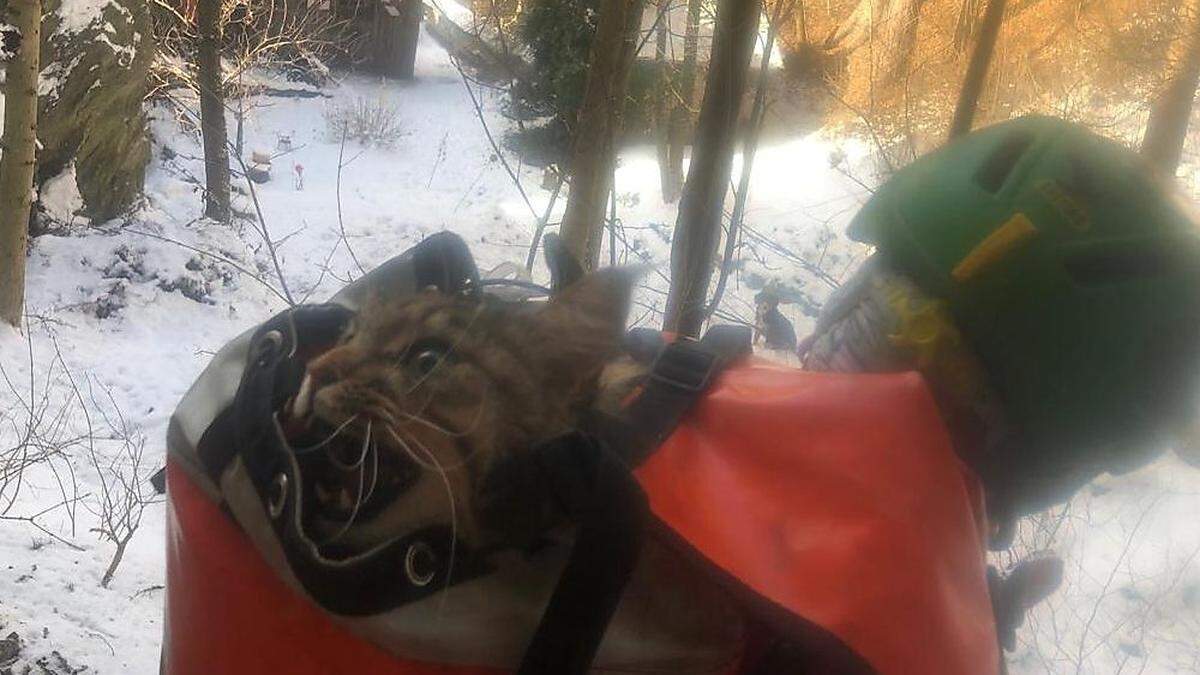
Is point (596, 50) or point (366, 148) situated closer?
point (596, 50)

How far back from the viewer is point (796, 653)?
850 millimetres

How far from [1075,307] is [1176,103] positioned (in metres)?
9.67

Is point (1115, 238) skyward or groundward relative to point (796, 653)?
skyward

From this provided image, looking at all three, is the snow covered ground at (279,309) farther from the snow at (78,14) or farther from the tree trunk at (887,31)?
the snow at (78,14)

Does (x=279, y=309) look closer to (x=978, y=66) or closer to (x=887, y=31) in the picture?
(x=887, y=31)

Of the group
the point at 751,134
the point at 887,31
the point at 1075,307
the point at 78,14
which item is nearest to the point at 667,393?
the point at 1075,307

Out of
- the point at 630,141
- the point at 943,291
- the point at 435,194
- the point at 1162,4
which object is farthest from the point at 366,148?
the point at 943,291

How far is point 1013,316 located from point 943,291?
95mm

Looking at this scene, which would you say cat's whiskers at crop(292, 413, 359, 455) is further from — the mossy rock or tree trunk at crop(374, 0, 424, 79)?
tree trunk at crop(374, 0, 424, 79)

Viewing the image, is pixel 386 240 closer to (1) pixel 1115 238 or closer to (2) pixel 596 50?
(2) pixel 596 50

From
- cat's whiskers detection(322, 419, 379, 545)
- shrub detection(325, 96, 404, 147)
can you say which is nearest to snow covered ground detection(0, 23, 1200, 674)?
shrub detection(325, 96, 404, 147)

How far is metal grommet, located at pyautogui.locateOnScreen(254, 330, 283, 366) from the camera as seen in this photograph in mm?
988

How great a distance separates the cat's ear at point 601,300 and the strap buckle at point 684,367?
103mm

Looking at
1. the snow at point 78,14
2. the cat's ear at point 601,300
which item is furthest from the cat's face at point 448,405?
the snow at point 78,14
